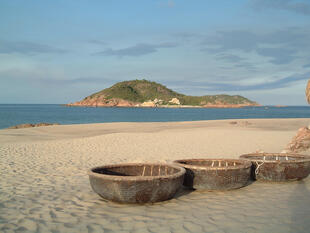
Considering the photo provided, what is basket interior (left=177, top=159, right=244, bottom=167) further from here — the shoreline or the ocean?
the ocean

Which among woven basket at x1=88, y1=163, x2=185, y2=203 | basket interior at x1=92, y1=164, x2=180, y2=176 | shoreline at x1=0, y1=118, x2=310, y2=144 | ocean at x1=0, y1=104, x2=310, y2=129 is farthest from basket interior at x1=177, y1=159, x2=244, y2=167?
ocean at x1=0, y1=104, x2=310, y2=129

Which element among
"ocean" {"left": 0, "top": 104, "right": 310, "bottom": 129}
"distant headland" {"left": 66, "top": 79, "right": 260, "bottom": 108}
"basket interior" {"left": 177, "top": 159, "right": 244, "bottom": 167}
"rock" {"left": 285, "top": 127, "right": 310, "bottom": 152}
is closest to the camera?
"basket interior" {"left": 177, "top": 159, "right": 244, "bottom": 167}

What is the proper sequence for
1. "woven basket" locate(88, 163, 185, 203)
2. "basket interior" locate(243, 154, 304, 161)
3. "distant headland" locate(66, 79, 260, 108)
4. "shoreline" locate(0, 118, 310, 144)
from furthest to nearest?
1. "distant headland" locate(66, 79, 260, 108)
2. "shoreline" locate(0, 118, 310, 144)
3. "basket interior" locate(243, 154, 304, 161)
4. "woven basket" locate(88, 163, 185, 203)

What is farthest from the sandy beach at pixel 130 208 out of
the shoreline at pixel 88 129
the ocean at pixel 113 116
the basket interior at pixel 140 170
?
the ocean at pixel 113 116

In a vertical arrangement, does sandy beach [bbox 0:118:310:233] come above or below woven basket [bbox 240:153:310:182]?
below

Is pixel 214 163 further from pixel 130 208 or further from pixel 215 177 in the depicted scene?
pixel 130 208

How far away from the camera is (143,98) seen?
533 ft

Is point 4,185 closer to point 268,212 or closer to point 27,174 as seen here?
point 27,174

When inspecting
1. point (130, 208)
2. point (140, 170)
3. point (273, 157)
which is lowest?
point (130, 208)

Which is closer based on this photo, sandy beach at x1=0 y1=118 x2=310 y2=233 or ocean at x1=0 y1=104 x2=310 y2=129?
sandy beach at x1=0 y1=118 x2=310 y2=233

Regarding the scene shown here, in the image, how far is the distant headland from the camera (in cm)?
15638

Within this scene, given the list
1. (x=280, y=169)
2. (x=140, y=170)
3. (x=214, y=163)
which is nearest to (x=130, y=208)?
(x=140, y=170)

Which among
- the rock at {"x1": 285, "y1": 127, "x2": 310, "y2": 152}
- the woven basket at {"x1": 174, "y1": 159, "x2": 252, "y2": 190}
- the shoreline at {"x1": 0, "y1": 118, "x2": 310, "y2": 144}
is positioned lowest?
the shoreline at {"x1": 0, "y1": 118, "x2": 310, "y2": 144}

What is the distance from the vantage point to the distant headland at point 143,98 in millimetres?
156375
